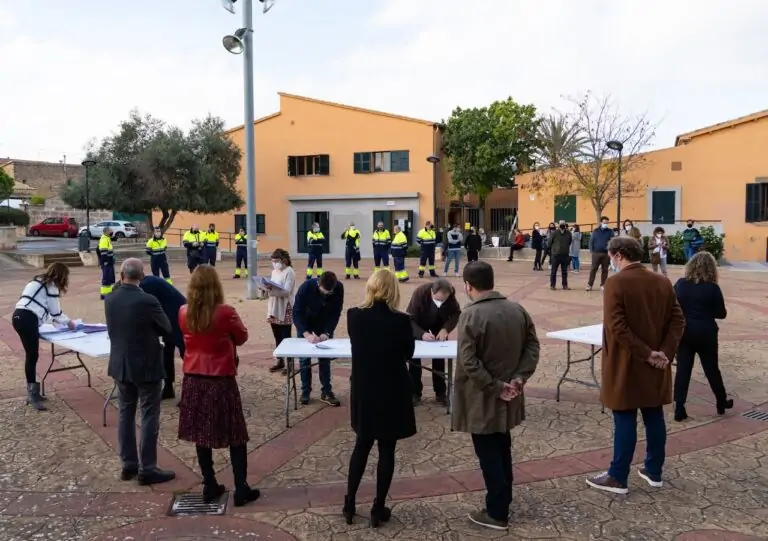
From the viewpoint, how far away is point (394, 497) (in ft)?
14.7

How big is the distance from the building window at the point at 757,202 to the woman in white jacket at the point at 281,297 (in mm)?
22664

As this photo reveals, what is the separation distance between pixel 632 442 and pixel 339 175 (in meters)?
28.8

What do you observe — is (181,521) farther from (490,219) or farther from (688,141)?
(490,219)

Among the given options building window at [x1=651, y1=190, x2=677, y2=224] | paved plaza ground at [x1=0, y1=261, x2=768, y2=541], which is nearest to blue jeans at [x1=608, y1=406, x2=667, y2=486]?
paved plaza ground at [x1=0, y1=261, x2=768, y2=541]

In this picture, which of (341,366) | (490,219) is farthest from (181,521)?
(490,219)

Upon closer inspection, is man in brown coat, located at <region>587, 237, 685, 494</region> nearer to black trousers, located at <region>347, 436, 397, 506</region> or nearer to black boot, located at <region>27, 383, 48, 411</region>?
black trousers, located at <region>347, 436, 397, 506</region>

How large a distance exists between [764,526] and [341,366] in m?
5.09

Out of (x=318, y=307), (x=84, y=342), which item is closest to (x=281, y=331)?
(x=318, y=307)

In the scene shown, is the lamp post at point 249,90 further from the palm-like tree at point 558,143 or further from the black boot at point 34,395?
the palm-like tree at point 558,143

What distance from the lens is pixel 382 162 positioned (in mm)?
31797

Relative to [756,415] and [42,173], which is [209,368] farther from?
[42,173]

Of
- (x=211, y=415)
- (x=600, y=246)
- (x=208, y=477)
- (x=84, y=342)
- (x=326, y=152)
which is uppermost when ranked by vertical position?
(x=326, y=152)

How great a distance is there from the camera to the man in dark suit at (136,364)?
4.63m

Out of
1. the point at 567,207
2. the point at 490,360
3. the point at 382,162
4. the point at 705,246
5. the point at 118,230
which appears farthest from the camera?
the point at 118,230
